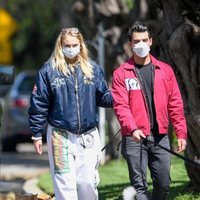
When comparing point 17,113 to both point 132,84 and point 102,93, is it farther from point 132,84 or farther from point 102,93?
point 132,84

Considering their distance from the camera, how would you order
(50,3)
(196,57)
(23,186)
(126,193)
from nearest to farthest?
1. (126,193)
2. (196,57)
3. (23,186)
4. (50,3)

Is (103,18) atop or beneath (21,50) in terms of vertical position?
atop

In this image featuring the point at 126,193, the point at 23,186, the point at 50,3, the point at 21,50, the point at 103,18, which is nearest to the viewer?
the point at 126,193

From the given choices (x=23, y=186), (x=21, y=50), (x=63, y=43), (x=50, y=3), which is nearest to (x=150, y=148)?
(x=63, y=43)

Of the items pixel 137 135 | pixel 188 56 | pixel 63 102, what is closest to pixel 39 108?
pixel 63 102

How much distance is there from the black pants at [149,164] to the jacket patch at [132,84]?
0.44 metres

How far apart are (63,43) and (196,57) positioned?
1709 mm

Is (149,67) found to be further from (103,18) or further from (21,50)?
(21,50)

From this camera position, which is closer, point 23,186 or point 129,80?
point 129,80

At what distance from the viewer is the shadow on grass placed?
10248 millimetres

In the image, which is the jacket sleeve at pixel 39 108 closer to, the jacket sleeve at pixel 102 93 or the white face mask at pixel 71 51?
the white face mask at pixel 71 51

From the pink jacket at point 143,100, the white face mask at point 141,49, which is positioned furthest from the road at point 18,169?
the white face mask at point 141,49

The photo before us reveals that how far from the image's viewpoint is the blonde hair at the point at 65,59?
842 cm

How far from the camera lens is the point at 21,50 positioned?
153ft
